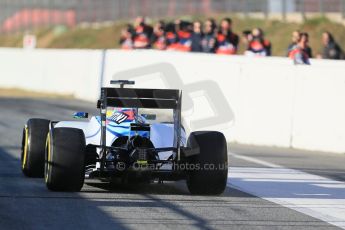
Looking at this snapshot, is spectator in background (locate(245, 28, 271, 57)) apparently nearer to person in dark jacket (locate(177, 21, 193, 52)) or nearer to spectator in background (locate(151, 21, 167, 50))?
person in dark jacket (locate(177, 21, 193, 52))

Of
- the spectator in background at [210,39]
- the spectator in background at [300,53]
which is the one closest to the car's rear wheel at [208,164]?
the spectator in background at [300,53]

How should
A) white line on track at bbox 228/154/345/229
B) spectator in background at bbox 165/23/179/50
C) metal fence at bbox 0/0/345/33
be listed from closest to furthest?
white line on track at bbox 228/154/345/229, spectator in background at bbox 165/23/179/50, metal fence at bbox 0/0/345/33

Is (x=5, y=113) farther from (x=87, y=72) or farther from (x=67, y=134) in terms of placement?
(x=67, y=134)

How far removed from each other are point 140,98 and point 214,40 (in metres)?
12.4

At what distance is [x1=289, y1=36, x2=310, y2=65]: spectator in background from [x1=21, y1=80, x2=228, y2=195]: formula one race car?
7589 millimetres

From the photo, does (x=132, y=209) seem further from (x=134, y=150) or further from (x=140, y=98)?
(x=140, y=98)

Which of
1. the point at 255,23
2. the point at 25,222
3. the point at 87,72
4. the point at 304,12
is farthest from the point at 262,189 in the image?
the point at 255,23

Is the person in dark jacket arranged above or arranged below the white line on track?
above

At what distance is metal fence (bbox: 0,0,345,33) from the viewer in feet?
113

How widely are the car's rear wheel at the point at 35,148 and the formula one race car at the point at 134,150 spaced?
60cm

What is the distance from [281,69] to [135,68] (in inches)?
272

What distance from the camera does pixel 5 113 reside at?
75.2ft

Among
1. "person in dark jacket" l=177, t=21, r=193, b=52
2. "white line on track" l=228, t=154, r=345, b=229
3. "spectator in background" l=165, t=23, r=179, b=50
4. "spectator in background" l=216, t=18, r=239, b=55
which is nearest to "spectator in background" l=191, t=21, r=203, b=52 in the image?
"person in dark jacket" l=177, t=21, r=193, b=52

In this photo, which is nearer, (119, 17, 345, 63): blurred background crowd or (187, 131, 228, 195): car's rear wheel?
(187, 131, 228, 195): car's rear wheel
